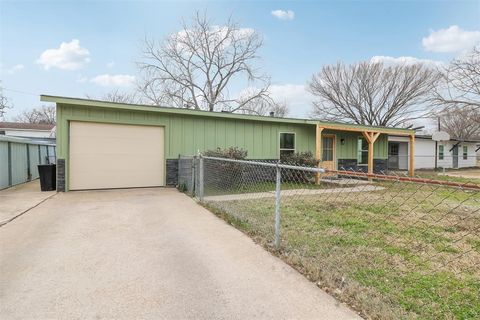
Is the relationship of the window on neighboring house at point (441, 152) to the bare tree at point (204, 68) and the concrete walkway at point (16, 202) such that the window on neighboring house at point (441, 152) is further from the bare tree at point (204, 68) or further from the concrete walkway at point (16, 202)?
the concrete walkway at point (16, 202)

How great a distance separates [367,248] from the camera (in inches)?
156

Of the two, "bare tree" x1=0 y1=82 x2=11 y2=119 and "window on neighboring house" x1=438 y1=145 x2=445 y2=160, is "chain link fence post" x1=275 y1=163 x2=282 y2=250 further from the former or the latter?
"bare tree" x1=0 y1=82 x2=11 y2=119

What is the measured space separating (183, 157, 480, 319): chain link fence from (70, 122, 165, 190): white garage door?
2529 millimetres

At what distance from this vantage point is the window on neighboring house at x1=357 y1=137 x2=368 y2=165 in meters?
14.6

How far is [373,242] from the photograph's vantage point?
14.0 feet

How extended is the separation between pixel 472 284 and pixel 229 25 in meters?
23.5

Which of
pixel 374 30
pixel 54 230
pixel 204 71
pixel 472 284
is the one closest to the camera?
pixel 472 284

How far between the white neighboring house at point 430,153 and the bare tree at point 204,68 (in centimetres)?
1038

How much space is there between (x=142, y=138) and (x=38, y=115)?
3730 centimetres

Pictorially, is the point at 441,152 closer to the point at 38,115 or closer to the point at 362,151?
the point at 362,151

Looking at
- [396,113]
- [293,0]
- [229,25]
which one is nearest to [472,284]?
[293,0]

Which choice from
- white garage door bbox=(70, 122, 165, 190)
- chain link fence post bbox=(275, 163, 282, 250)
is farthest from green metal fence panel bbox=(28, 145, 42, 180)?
chain link fence post bbox=(275, 163, 282, 250)

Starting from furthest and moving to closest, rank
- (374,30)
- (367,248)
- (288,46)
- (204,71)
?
(204,71), (288,46), (374,30), (367,248)

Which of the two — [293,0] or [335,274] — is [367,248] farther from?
[293,0]
